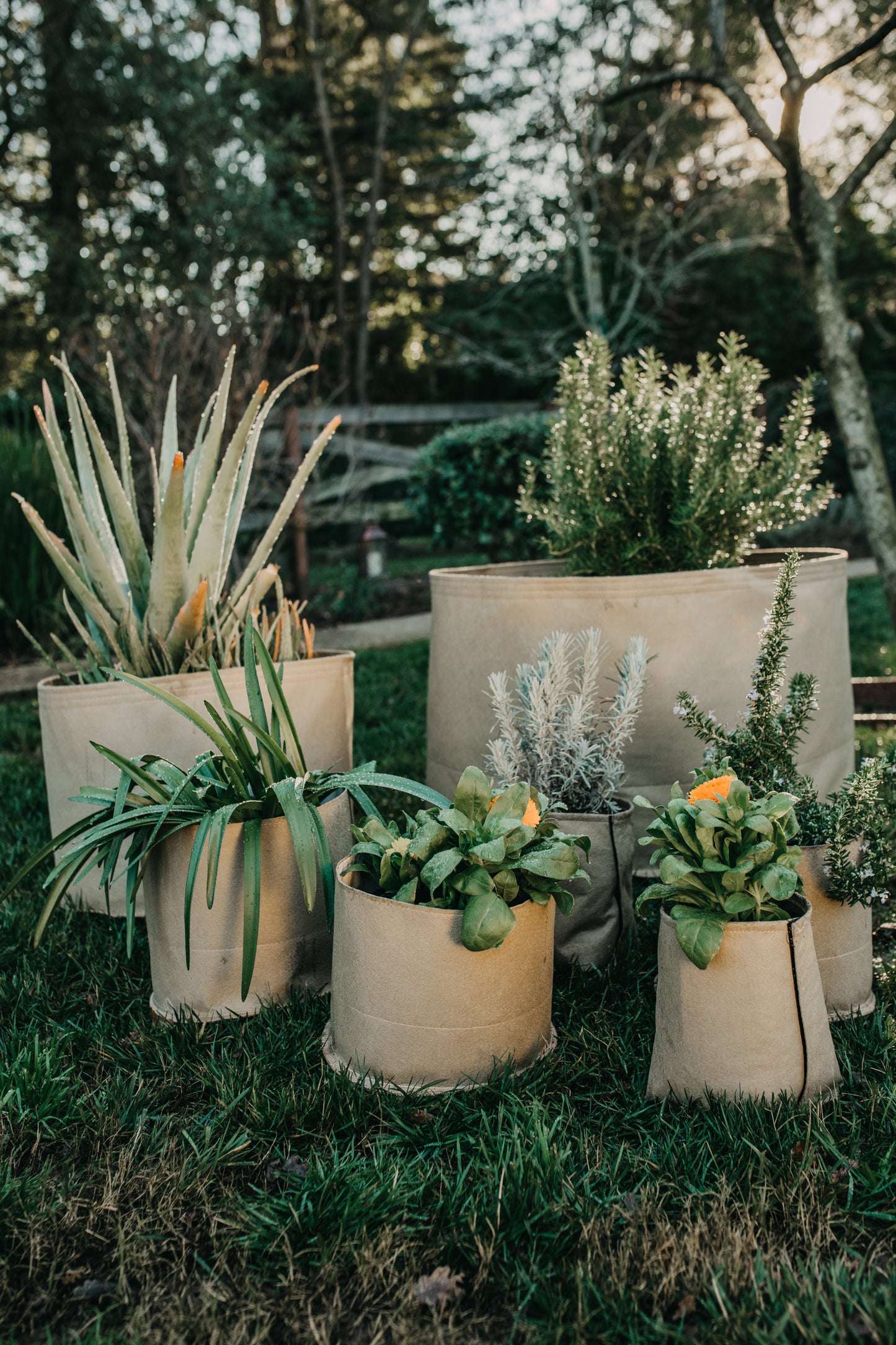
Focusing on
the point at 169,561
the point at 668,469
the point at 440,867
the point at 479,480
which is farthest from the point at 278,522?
the point at 479,480

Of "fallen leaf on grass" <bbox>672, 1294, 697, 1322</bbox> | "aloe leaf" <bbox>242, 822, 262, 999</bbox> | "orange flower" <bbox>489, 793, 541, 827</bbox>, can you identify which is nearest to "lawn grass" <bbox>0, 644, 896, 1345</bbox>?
"fallen leaf on grass" <bbox>672, 1294, 697, 1322</bbox>

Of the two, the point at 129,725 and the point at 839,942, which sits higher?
the point at 129,725

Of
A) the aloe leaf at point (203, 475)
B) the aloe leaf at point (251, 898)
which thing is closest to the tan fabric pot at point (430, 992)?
the aloe leaf at point (251, 898)

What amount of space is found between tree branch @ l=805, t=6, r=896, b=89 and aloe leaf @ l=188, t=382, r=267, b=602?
6.04 ft

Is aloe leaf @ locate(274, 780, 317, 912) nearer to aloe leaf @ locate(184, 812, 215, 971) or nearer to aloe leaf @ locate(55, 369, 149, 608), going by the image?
aloe leaf @ locate(184, 812, 215, 971)

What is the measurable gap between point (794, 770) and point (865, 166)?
2183 mm

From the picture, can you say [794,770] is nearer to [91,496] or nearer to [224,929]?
[224,929]

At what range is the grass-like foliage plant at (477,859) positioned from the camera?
1.28 metres

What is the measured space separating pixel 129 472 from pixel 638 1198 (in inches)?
74.5

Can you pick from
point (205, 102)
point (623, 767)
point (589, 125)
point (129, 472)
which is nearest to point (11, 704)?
point (129, 472)

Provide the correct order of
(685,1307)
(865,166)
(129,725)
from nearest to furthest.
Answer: (685,1307) → (129,725) → (865,166)

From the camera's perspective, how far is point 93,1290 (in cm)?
105

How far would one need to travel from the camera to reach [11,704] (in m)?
3.97

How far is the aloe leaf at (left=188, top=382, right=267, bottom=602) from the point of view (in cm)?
200
